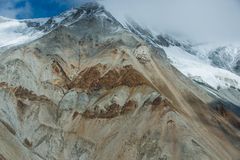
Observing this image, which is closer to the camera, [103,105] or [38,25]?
[103,105]

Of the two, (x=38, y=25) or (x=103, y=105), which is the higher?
(x=38, y=25)

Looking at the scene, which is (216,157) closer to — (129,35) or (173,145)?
(173,145)

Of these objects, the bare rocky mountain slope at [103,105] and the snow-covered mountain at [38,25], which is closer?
the bare rocky mountain slope at [103,105]

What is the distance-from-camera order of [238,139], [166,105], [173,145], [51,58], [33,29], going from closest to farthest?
[173,145] < [166,105] < [238,139] < [51,58] < [33,29]

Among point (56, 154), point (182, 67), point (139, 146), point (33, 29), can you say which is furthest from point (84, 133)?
point (182, 67)

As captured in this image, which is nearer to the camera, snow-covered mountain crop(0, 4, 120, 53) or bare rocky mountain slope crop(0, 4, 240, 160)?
bare rocky mountain slope crop(0, 4, 240, 160)

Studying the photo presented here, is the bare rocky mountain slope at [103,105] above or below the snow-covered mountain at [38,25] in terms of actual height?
below

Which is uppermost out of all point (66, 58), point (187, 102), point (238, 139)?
point (66, 58)

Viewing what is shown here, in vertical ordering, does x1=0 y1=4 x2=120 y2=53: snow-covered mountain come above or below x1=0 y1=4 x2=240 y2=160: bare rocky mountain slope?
above
